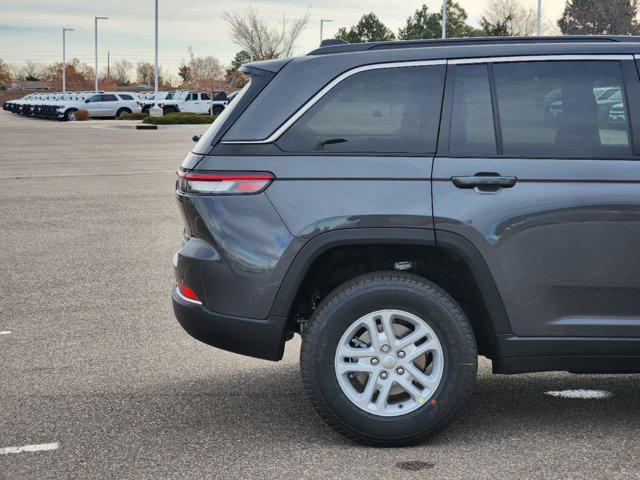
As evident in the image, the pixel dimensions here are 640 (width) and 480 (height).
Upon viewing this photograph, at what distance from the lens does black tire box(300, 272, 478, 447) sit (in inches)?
175

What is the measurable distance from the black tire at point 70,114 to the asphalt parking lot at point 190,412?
50920mm

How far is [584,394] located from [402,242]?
5.34ft

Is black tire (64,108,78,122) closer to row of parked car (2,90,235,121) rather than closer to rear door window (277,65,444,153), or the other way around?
row of parked car (2,90,235,121)

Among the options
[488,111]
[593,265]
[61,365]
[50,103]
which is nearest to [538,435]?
[593,265]

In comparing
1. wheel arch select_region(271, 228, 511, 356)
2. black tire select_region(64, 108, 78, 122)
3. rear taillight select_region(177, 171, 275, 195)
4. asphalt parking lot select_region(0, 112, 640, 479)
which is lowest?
asphalt parking lot select_region(0, 112, 640, 479)

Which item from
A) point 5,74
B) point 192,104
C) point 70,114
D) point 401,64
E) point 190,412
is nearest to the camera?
point 401,64

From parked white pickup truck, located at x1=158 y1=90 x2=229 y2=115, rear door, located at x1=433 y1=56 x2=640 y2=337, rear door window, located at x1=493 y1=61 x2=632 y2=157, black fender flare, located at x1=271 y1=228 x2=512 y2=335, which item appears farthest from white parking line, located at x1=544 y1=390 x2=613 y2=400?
parked white pickup truck, located at x1=158 y1=90 x2=229 y2=115

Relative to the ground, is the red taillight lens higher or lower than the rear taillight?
lower

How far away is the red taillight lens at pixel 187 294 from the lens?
473 centimetres

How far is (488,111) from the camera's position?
4.57 m

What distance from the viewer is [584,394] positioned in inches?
213

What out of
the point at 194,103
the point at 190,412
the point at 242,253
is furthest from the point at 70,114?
the point at 242,253

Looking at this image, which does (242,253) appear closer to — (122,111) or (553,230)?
(553,230)

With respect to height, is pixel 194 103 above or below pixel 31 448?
above
